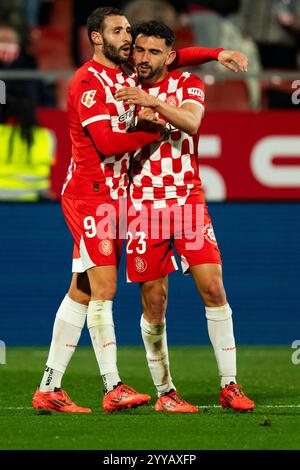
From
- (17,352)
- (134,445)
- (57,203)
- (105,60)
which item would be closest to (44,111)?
(57,203)

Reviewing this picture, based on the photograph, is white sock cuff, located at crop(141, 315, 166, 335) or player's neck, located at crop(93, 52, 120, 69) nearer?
player's neck, located at crop(93, 52, 120, 69)

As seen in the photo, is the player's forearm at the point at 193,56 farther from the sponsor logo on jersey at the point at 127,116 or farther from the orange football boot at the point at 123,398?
the orange football boot at the point at 123,398

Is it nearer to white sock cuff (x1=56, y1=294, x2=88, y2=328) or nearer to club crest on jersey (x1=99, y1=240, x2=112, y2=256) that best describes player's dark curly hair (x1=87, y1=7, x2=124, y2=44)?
club crest on jersey (x1=99, y1=240, x2=112, y2=256)

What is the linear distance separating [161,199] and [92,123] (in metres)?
0.66

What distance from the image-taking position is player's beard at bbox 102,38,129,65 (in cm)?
778

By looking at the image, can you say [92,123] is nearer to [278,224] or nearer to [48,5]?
[278,224]

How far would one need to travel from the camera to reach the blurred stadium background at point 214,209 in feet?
39.6

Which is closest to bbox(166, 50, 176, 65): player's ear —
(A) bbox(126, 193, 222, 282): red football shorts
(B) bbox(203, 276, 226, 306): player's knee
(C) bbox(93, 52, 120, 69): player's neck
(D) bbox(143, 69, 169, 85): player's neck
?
(D) bbox(143, 69, 169, 85): player's neck

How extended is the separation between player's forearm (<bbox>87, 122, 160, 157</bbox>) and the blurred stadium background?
4469 mm

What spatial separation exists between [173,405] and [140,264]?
887 mm

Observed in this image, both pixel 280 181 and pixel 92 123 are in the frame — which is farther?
pixel 280 181

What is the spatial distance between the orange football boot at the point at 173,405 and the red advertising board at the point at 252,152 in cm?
494

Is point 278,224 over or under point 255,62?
under

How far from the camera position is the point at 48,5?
600 inches
